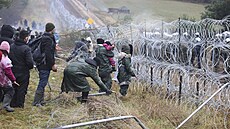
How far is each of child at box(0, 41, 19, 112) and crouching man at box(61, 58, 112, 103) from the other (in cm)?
92

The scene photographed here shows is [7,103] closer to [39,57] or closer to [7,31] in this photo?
[39,57]

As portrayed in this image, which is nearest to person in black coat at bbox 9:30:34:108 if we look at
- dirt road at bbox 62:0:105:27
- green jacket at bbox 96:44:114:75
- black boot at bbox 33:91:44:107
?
black boot at bbox 33:91:44:107

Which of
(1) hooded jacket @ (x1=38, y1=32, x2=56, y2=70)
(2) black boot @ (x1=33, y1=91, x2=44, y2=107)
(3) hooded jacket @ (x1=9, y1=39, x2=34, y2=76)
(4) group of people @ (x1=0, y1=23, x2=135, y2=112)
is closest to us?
(4) group of people @ (x1=0, y1=23, x2=135, y2=112)

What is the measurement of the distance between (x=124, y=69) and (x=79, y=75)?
5.27 ft

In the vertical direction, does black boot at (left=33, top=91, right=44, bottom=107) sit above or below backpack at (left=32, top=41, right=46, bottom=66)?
below

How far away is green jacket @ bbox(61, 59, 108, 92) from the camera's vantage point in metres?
5.89

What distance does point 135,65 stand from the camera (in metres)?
8.91

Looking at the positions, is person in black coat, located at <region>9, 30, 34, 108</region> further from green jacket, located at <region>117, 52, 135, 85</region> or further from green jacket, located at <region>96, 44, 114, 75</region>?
green jacket, located at <region>117, 52, 135, 85</region>

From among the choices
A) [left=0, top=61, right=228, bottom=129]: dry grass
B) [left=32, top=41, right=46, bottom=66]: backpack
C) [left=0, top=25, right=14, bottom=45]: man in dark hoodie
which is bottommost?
[left=0, top=61, right=228, bottom=129]: dry grass

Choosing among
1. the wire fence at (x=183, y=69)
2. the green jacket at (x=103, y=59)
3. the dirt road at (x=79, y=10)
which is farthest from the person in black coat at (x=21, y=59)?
the dirt road at (x=79, y=10)

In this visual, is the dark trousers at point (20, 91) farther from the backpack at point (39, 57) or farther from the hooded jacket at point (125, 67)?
the hooded jacket at point (125, 67)

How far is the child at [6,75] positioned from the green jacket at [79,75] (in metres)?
0.91

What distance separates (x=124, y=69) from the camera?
7.30 metres

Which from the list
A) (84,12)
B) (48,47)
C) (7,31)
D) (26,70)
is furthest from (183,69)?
(84,12)
